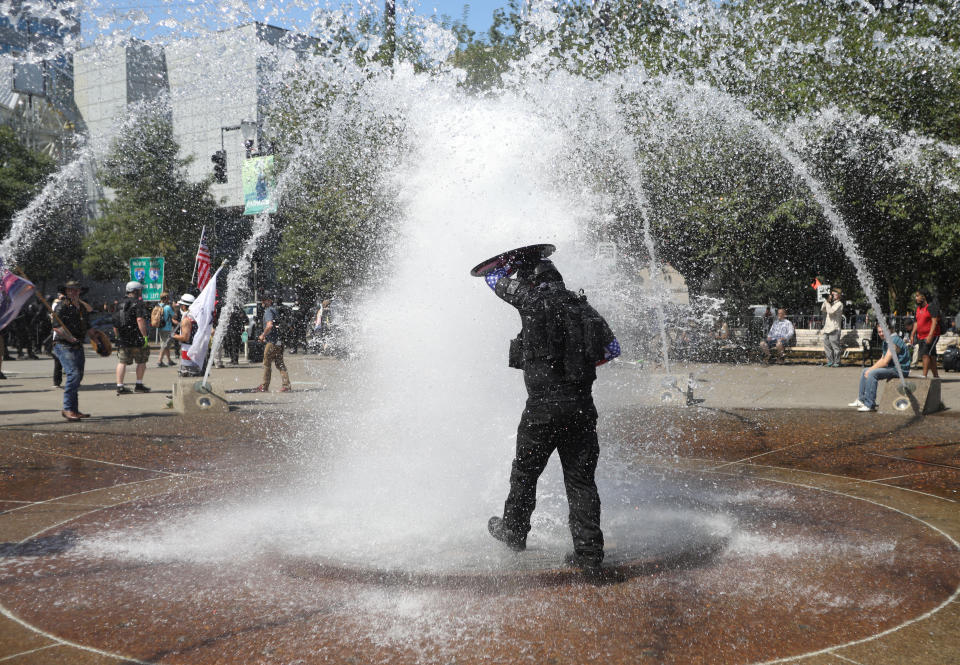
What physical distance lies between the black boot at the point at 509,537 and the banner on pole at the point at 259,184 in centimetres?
1693

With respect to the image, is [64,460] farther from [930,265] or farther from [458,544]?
[930,265]

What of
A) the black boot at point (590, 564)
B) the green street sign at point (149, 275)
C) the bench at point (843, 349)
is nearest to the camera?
the black boot at point (590, 564)

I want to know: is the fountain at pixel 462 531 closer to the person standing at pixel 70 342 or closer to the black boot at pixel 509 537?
the black boot at pixel 509 537

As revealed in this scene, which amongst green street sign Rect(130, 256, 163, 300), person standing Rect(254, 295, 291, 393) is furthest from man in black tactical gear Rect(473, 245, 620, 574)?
green street sign Rect(130, 256, 163, 300)

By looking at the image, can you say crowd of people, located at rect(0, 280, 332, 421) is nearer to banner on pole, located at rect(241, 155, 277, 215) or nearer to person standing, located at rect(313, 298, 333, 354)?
person standing, located at rect(313, 298, 333, 354)

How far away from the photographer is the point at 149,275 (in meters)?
23.1

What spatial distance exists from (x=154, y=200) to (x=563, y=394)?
34.8 m

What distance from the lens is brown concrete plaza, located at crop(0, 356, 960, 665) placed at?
3.37 meters

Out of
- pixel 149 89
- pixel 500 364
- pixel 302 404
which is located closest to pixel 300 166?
pixel 302 404

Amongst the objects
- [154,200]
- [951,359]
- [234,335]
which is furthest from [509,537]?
[154,200]

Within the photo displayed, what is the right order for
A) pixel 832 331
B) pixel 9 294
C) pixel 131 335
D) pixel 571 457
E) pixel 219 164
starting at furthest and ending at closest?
1. pixel 219 164
2. pixel 832 331
3. pixel 131 335
4. pixel 9 294
5. pixel 571 457

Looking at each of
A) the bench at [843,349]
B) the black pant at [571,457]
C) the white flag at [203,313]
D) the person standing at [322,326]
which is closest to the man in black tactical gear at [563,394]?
the black pant at [571,457]

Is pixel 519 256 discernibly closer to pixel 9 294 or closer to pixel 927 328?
pixel 9 294

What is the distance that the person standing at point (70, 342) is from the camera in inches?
391
